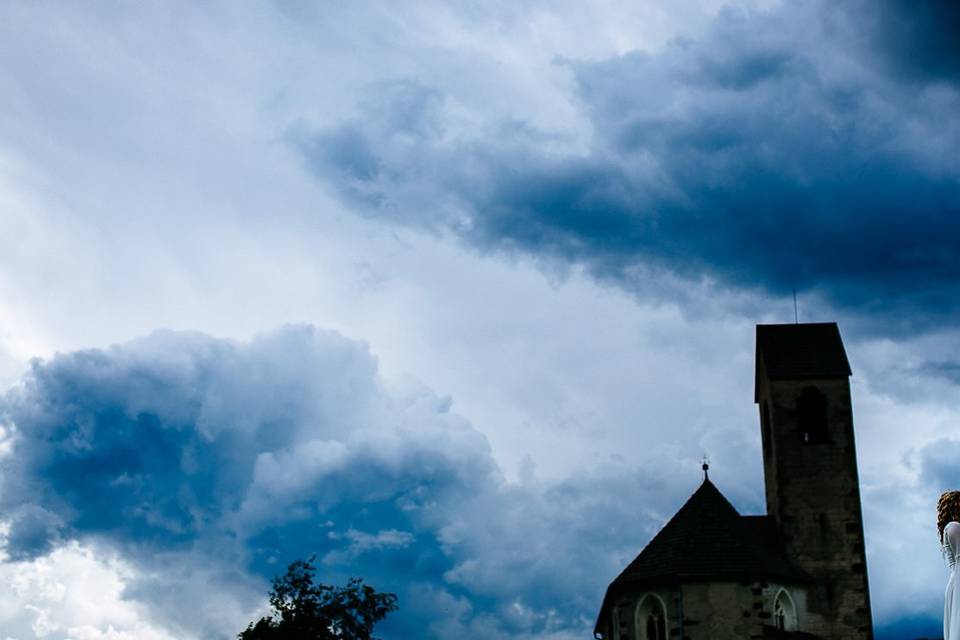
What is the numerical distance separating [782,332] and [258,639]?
1201 inches

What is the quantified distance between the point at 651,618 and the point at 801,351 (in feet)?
50.8

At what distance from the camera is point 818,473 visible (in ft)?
174

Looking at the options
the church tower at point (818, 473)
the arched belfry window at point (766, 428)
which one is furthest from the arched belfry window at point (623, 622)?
the arched belfry window at point (766, 428)

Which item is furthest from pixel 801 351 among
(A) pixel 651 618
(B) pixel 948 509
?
(B) pixel 948 509

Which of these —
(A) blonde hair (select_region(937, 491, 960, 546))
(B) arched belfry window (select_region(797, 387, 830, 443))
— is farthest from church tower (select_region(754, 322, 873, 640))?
(A) blonde hair (select_region(937, 491, 960, 546))

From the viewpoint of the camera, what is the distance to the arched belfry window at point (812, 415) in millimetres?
53906

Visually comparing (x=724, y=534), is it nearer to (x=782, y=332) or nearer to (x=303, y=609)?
(x=782, y=332)

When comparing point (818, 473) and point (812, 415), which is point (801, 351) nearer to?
point (812, 415)

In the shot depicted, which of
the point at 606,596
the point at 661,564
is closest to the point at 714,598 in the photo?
the point at 661,564

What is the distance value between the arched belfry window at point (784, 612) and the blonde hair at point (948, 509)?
4184 centimetres

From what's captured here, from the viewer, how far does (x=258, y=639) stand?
61031mm

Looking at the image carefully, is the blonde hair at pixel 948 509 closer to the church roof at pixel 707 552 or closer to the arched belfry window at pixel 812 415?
the church roof at pixel 707 552

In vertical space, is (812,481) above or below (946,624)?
above

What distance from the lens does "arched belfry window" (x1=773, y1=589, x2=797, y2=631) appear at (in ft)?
160
